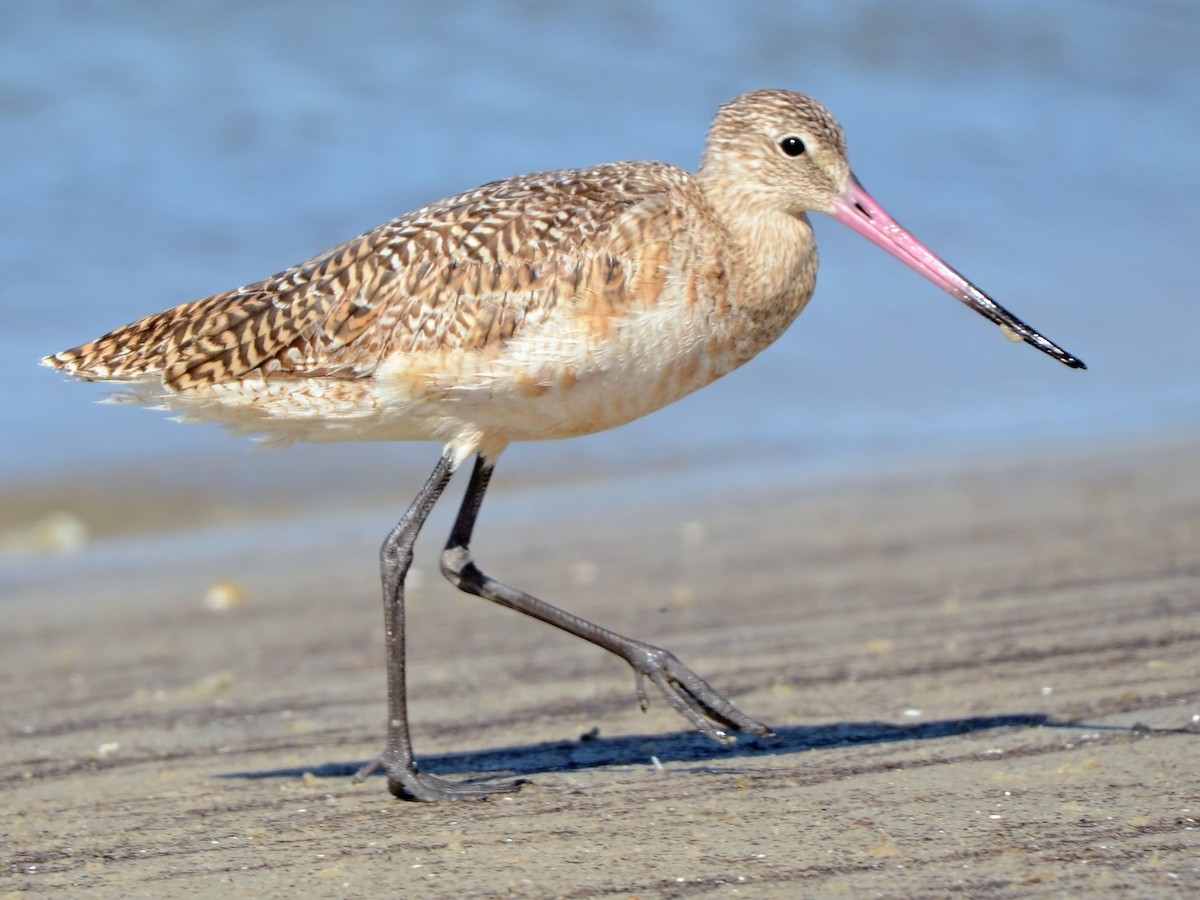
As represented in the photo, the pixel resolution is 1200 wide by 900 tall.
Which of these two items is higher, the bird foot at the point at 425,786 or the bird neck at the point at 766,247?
the bird neck at the point at 766,247

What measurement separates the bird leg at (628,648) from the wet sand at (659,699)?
13cm

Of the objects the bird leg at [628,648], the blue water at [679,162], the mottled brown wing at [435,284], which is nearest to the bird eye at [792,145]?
the mottled brown wing at [435,284]

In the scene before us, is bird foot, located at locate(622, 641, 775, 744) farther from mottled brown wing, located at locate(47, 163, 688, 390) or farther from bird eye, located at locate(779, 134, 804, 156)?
bird eye, located at locate(779, 134, 804, 156)

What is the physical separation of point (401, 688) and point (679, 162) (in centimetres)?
1102

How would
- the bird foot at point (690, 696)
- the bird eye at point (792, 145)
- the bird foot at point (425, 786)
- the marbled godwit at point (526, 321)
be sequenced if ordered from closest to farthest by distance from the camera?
the bird foot at point (425, 786) → the marbled godwit at point (526, 321) → the bird foot at point (690, 696) → the bird eye at point (792, 145)

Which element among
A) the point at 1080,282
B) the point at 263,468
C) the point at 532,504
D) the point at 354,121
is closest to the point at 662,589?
the point at 532,504

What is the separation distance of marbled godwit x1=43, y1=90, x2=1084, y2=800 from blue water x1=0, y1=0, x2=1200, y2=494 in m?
4.37

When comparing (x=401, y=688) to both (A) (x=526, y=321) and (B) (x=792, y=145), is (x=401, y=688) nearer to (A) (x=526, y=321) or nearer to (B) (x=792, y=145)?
(A) (x=526, y=321)

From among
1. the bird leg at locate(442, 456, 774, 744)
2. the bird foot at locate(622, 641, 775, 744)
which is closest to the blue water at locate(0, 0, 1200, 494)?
the bird leg at locate(442, 456, 774, 744)

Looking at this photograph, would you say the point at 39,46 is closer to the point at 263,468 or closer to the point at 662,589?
the point at 263,468

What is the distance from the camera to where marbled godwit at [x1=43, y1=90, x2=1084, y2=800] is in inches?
173

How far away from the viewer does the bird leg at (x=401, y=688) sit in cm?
416

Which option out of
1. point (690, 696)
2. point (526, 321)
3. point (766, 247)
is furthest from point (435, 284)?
point (690, 696)

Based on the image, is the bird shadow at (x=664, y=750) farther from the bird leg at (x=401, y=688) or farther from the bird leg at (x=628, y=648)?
the bird leg at (x=401, y=688)
